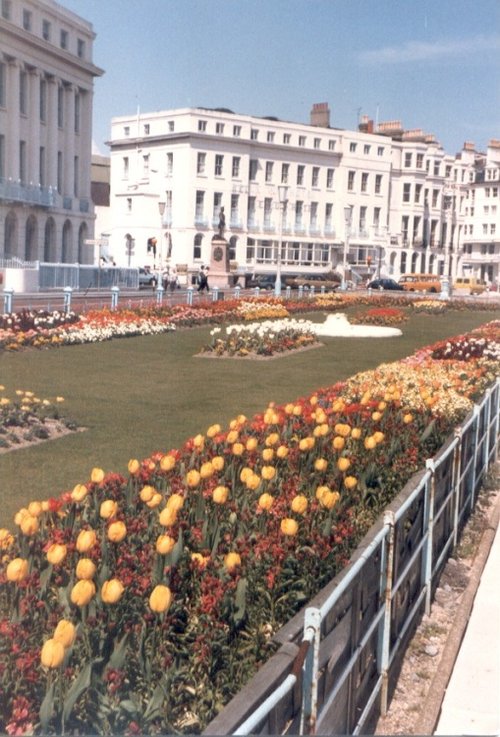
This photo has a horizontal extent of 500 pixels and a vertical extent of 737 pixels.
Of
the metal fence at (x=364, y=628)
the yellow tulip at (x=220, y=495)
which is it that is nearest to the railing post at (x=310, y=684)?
the metal fence at (x=364, y=628)

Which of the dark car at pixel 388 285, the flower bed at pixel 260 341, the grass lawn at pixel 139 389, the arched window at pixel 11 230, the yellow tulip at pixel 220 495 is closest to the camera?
the yellow tulip at pixel 220 495

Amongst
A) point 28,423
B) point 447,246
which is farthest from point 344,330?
point 28,423

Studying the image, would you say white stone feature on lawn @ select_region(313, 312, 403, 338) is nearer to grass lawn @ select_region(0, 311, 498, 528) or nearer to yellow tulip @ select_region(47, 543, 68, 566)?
grass lawn @ select_region(0, 311, 498, 528)

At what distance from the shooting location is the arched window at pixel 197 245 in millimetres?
A: 8452

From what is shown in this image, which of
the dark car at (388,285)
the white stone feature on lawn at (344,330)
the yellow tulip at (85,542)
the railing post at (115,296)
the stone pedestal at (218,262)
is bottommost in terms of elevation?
the white stone feature on lawn at (344,330)

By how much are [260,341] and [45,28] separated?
953cm

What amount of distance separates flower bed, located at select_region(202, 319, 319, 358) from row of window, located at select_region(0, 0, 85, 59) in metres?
9.24

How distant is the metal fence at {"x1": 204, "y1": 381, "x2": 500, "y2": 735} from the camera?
6.98 feet

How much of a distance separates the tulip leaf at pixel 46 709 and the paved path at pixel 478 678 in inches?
64.0

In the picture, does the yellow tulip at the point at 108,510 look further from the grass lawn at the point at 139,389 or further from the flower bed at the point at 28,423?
the flower bed at the point at 28,423

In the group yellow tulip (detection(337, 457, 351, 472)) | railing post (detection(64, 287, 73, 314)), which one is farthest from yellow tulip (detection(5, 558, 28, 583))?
railing post (detection(64, 287, 73, 314))

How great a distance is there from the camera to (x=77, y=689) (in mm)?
2168

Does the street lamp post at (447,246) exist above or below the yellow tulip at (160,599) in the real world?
above

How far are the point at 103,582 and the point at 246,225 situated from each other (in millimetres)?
6210
